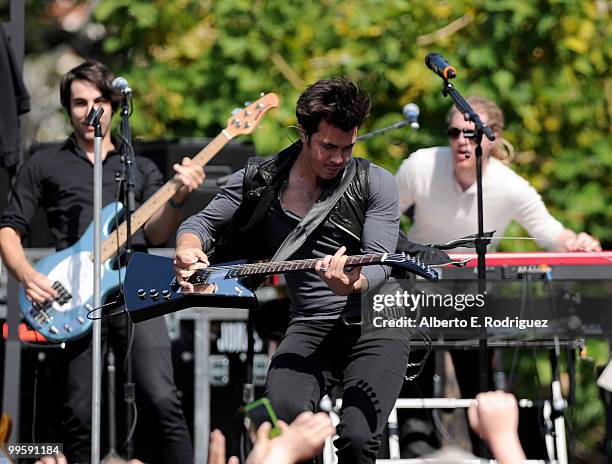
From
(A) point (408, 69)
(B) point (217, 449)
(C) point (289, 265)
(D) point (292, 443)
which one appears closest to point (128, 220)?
(C) point (289, 265)

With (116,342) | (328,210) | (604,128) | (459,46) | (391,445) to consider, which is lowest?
(391,445)

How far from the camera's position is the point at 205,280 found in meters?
4.61

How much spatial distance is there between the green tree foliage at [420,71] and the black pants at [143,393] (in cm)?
286

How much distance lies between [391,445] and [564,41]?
391 cm

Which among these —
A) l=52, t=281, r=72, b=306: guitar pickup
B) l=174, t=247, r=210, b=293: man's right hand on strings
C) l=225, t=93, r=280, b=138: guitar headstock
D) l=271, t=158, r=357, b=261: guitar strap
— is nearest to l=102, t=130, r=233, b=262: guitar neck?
l=225, t=93, r=280, b=138: guitar headstock

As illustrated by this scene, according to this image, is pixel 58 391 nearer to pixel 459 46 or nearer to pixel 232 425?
pixel 232 425

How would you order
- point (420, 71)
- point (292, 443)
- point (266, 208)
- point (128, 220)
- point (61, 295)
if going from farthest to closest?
point (420, 71)
point (61, 295)
point (128, 220)
point (266, 208)
point (292, 443)

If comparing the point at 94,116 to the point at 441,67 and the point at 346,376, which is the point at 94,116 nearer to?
the point at 441,67

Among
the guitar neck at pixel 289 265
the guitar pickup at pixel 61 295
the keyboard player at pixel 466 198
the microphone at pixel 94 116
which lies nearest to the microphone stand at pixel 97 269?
the microphone at pixel 94 116

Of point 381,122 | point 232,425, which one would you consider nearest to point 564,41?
point 381,122

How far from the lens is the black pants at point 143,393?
5.45 m

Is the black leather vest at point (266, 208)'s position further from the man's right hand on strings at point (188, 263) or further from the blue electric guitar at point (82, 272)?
the blue electric guitar at point (82, 272)

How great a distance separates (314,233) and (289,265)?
268 millimetres

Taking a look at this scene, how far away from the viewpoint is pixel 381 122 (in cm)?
838
